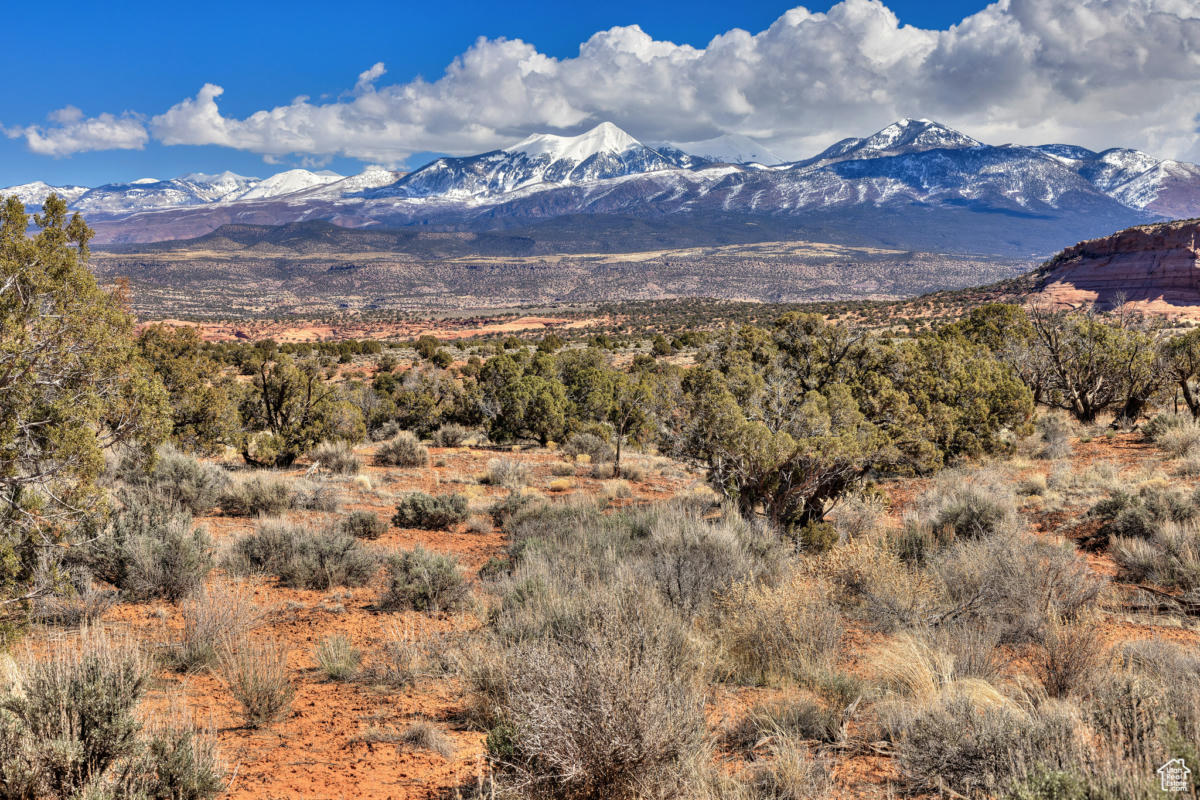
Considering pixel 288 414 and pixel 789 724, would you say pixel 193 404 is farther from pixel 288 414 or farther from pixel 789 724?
pixel 789 724

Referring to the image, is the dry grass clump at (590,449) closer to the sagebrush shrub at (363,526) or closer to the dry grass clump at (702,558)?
the sagebrush shrub at (363,526)

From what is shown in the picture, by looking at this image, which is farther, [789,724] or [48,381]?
[48,381]

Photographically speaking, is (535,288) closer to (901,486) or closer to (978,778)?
(901,486)

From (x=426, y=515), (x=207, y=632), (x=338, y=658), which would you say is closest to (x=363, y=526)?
(x=426, y=515)

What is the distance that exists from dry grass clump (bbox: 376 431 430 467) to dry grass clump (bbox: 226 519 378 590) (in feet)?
29.4

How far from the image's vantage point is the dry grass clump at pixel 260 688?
4.64 metres

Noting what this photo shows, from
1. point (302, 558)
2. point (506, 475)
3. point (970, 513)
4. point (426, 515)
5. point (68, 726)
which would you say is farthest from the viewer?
point (506, 475)

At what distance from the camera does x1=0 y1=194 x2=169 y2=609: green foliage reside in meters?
4.80

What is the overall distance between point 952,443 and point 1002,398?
2272 millimetres

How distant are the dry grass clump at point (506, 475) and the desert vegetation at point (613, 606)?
0.67m

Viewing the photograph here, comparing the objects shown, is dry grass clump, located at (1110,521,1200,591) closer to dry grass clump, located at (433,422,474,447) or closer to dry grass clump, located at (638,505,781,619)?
dry grass clump, located at (638,505,781,619)

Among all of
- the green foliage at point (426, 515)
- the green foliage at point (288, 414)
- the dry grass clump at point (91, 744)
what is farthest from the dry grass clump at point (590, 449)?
the dry grass clump at point (91, 744)

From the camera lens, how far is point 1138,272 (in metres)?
70.4

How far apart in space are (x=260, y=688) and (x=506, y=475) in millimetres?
11319
